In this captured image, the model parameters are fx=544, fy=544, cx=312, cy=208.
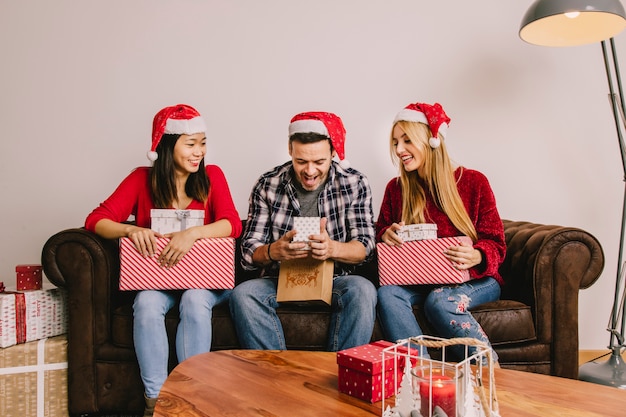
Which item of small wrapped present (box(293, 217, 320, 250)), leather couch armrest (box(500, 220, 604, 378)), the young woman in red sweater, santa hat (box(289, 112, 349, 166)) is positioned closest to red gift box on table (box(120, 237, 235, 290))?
the young woman in red sweater

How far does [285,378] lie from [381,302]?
82 centimetres

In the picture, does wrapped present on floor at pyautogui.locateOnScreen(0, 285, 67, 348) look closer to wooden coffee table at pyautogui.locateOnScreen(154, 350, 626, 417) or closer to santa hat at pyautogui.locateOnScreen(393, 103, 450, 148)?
wooden coffee table at pyautogui.locateOnScreen(154, 350, 626, 417)

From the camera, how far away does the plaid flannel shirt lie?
2146 mm

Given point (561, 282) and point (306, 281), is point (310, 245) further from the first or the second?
point (561, 282)

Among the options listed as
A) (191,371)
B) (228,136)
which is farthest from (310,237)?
(228,136)

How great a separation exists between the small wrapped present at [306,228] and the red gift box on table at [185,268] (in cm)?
27

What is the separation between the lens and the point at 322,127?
2072 millimetres

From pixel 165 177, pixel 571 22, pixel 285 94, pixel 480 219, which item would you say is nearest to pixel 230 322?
pixel 165 177

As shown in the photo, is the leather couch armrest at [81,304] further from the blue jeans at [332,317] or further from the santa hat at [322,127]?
the santa hat at [322,127]

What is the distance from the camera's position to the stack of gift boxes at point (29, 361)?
1.89m

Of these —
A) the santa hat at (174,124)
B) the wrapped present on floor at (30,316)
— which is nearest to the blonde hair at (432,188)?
the santa hat at (174,124)

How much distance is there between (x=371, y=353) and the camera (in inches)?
46.2

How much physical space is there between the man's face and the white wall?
689 mm

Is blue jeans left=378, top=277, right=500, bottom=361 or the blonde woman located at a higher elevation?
the blonde woman
